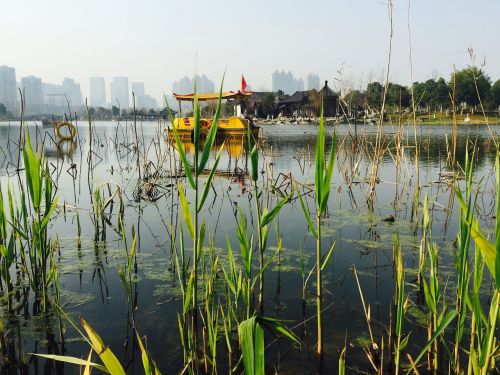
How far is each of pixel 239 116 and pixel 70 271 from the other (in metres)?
18.2

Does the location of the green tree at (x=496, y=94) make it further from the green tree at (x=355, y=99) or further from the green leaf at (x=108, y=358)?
the green leaf at (x=108, y=358)

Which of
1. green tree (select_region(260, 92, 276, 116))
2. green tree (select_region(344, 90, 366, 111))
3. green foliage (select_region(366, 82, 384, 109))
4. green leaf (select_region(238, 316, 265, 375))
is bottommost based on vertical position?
green leaf (select_region(238, 316, 265, 375))

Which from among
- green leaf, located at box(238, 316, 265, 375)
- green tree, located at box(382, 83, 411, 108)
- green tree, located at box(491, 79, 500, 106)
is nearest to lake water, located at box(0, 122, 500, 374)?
green leaf, located at box(238, 316, 265, 375)

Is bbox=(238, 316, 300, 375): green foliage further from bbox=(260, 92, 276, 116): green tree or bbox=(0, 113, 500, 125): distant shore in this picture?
bbox=(260, 92, 276, 116): green tree

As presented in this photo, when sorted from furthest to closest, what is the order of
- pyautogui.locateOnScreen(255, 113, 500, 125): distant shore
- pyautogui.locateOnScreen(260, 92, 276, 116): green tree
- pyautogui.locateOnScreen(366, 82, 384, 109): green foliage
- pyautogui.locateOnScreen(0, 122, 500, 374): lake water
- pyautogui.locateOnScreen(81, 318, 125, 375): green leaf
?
pyautogui.locateOnScreen(260, 92, 276, 116): green tree < pyautogui.locateOnScreen(366, 82, 384, 109): green foliage < pyautogui.locateOnScreen(255, 113, 500, 125): distant shore < pyautogui.locateOnScreen(0, 122, 500, 374): lake water < pyautogui.locateOnScreen(81, 318, 125, 375): green leaf

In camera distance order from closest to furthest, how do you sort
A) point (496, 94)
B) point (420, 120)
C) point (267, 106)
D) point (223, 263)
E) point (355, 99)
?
point (223, 263)
point (420, 120)
point (355, 99)
point (496, 94)
point (267, 106)

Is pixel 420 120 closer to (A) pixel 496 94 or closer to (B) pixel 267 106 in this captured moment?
(A) pixel 496 94

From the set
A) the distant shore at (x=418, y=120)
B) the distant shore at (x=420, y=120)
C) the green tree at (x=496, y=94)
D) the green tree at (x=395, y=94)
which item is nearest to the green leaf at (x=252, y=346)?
the distant shore at (x=418, y=120)

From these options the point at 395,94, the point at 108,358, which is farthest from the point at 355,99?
the point at 108,358

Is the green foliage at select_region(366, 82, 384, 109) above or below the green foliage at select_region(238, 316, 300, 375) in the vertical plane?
above

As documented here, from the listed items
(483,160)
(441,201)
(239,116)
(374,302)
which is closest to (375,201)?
(441,201)

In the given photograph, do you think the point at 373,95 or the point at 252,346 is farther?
the point at 373,95

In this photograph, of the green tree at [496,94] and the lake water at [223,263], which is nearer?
the lake water at [223,263]

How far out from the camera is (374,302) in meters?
3.57
